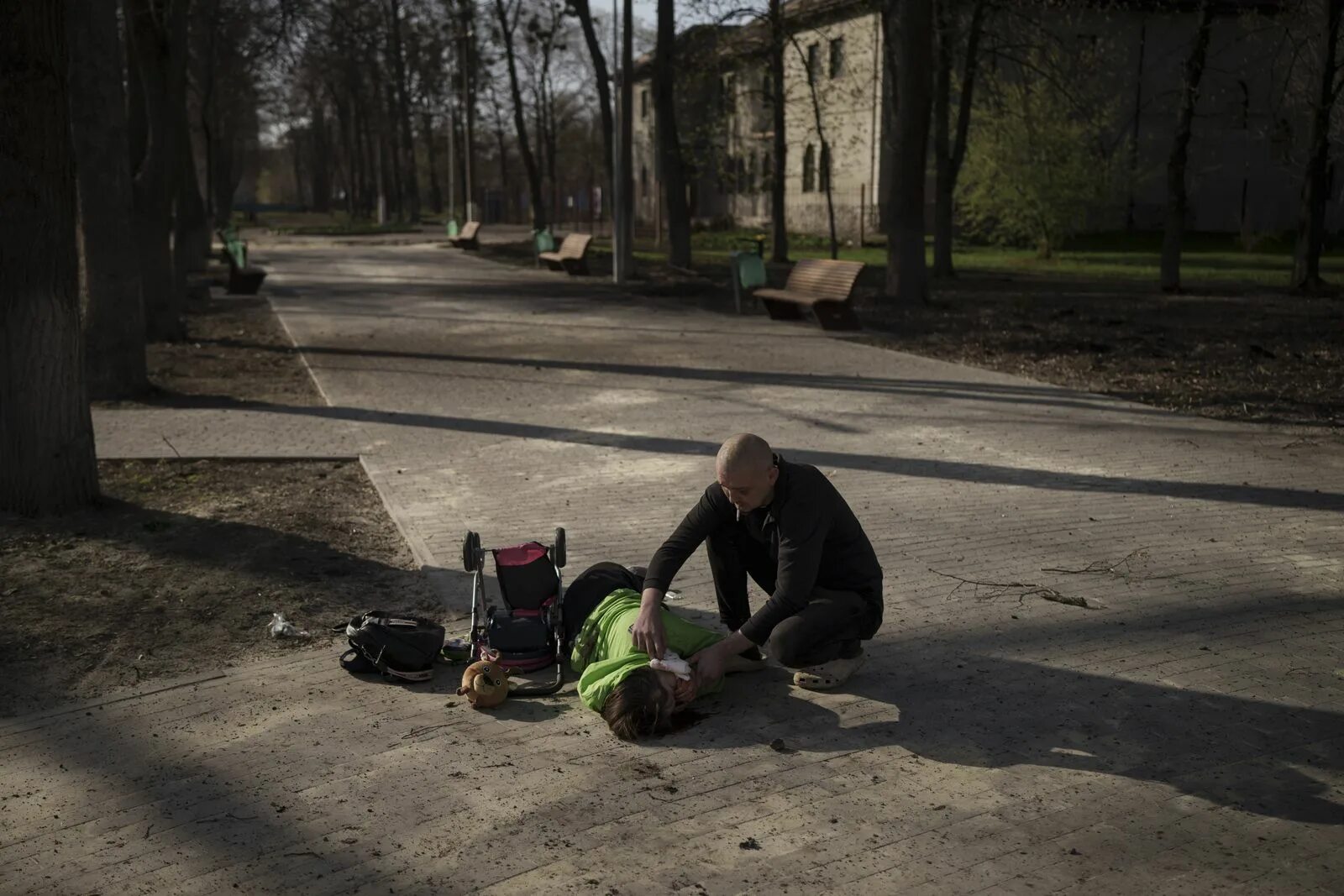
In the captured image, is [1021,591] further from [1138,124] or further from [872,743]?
[1138,124]

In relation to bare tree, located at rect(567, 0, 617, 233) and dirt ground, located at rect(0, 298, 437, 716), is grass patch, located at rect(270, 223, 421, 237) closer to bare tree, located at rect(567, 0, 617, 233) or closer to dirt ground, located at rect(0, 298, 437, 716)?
bare tree, located at rect(567, 0, 617, 233)

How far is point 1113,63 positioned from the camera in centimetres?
4069

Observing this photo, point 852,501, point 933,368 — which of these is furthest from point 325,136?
point 852,501

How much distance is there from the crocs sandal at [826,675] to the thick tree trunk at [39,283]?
461 cm

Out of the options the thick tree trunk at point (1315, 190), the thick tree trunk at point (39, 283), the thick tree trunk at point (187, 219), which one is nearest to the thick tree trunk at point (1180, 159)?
the thick tree trunk at point (1315, 190)

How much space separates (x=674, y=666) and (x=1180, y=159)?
20198mm

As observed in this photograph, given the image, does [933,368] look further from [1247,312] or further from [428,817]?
[428,817]

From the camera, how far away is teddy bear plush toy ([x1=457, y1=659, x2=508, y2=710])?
4688mm

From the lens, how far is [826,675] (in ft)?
15.9

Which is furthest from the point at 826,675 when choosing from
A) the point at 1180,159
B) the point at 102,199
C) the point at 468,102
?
the point at 468,102

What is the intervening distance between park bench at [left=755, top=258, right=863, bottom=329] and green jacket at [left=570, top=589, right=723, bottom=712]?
1198cm

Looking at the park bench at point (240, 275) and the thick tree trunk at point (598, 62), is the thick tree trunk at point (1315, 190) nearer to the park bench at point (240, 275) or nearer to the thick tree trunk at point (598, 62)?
the thick tree trunk at point (598, 62)

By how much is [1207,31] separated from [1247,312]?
204 inches

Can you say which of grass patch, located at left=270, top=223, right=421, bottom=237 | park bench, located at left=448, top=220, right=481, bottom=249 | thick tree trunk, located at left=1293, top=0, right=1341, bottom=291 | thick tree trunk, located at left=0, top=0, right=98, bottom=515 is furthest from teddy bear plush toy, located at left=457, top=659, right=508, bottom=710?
grass patch, located at left=270, top=223, right=421, bottom=237
